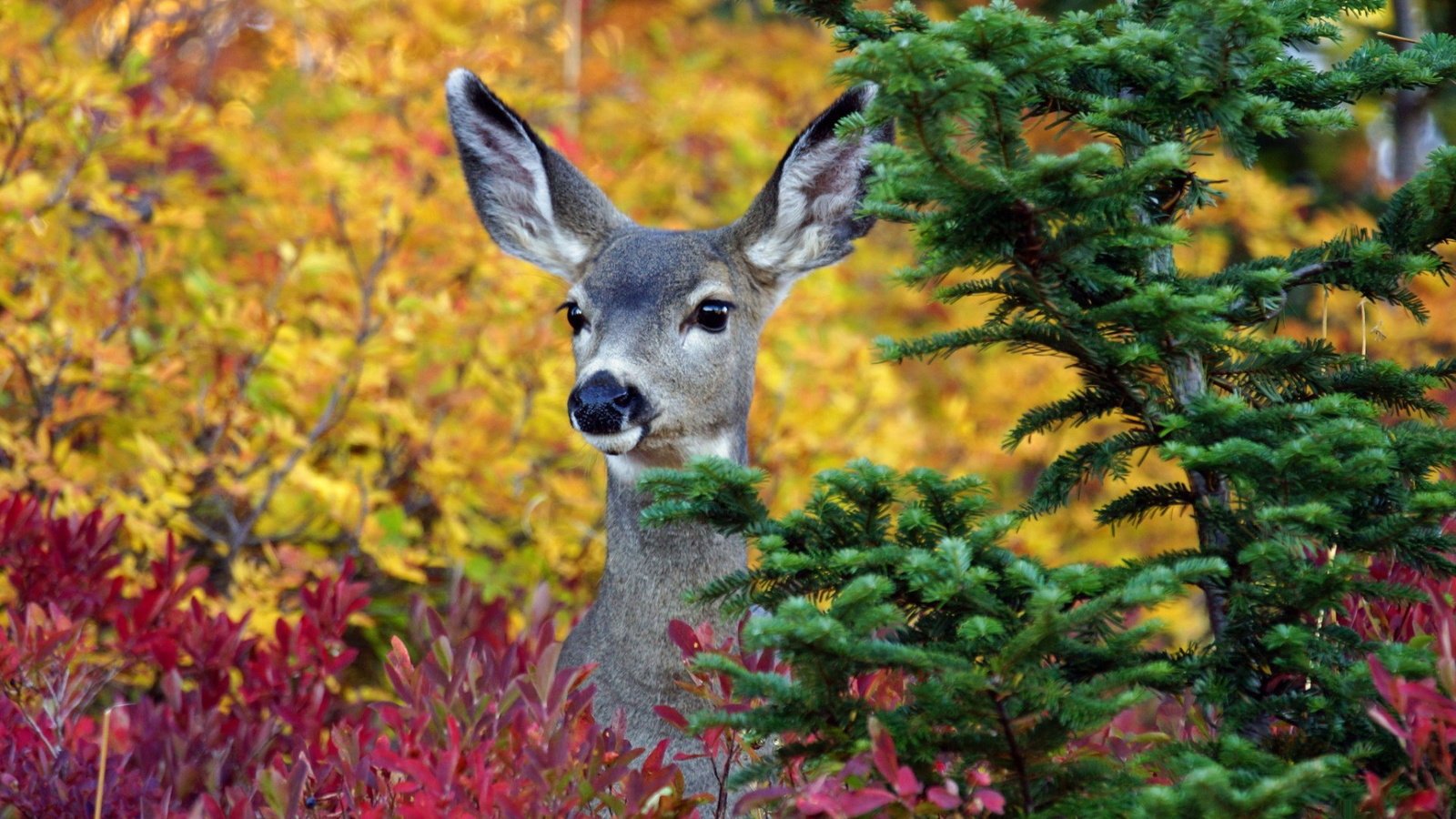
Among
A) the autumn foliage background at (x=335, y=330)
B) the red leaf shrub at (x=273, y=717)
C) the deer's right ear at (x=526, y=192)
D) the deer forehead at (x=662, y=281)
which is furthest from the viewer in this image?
the autumn foliage background at (x=335, y=330)

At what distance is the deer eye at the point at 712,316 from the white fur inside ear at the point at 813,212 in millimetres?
306

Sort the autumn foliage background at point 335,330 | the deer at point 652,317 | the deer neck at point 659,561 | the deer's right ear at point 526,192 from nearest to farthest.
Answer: the deer at point 652,317 < the deer neck at point 659,561 < the deer's right ear at point 526,192 < the autumn foliage background at point 335,330

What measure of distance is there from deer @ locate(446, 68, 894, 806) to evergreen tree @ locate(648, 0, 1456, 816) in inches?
42.2

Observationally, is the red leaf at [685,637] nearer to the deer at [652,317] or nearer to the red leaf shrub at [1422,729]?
the deer at [652,317]

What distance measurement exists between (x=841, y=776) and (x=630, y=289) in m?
2.45

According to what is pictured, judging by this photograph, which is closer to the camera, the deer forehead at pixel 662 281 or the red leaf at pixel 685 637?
the red leaf at pixel 685 637

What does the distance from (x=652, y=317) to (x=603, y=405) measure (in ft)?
1.74

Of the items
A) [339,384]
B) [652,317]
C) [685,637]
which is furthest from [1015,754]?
[339,384]

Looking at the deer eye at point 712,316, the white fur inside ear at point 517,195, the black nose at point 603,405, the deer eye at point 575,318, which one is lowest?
the black nose at point 603,405

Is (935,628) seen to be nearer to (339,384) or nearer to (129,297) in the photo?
(339,384)

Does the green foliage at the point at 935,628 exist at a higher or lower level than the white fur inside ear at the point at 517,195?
lower

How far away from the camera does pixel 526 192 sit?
5074mm

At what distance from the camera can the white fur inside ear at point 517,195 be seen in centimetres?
495

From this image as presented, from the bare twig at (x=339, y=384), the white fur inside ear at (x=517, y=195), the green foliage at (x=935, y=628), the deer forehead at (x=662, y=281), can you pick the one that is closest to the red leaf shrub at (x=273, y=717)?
the green foliage at (x=935, y=628)
